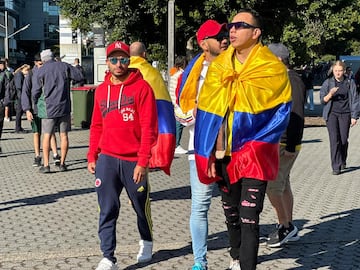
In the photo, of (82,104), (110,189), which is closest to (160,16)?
(82,104)

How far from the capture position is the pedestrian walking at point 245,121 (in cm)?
446

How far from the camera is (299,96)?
19.8ft

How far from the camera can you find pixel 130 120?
5188 mm

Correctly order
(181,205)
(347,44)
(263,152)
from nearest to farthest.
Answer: (263,152)
(181,205)
(347,44)

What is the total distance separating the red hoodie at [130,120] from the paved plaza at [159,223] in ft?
3.24

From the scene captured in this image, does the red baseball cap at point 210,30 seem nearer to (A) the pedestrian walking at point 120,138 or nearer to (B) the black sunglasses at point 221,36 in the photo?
(B) the black sunglasses at point 221,36

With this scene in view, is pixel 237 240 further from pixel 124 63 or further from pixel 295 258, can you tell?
pixel 124 63

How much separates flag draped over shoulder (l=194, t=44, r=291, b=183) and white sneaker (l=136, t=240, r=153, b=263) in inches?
47.6

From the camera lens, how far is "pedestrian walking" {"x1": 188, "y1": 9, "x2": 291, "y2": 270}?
4.46m

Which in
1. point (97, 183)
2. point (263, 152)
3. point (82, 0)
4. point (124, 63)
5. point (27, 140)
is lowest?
point (27, 140)

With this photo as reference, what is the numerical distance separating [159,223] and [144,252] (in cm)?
148

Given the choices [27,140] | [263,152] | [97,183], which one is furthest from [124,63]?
[27,140]

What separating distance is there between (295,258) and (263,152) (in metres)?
1.63

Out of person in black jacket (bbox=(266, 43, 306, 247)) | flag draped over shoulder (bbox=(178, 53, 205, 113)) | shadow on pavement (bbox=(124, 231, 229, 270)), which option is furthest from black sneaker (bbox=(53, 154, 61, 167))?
flag draped over shoulder (bbox=(178, 53, 205, 113))
